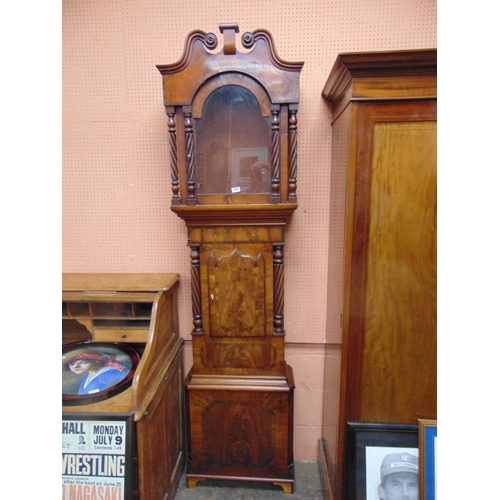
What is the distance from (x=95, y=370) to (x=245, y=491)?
42.5 inches

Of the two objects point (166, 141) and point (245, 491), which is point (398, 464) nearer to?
point (245, 491)

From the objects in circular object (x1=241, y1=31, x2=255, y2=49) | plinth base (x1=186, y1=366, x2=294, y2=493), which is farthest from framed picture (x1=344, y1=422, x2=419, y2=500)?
circular object (x1=241, y1=31, x2=255, y2=49)

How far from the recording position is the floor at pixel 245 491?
74.6 inches

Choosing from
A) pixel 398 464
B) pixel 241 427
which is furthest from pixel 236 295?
pixel 398 464

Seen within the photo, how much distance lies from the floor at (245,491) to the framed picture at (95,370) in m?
0.85

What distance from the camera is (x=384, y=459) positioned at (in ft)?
5.23

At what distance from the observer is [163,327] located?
72.5 inches

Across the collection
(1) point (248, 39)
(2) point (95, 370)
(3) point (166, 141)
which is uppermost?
(1) point (248, 39)

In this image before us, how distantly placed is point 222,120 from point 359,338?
118 centimetres

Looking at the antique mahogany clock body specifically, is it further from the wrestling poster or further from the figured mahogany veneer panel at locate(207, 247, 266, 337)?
the wrestling poster

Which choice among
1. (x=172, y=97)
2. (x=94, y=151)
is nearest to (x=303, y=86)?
(x=172, y=97)

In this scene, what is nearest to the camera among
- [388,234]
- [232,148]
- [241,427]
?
[388,234]

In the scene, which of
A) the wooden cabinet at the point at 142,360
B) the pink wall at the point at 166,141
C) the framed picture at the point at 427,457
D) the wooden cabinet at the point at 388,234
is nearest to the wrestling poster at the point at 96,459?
the wooden cabinet at the point at 142,360

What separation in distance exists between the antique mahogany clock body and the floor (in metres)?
0.06
